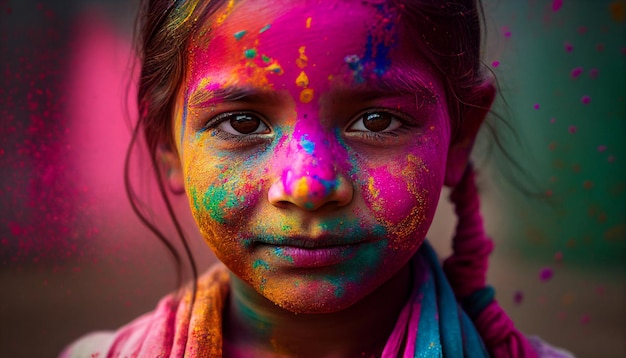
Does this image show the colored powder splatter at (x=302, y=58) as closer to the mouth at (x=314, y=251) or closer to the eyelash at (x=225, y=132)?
the eyelash at (x=225, y=132)

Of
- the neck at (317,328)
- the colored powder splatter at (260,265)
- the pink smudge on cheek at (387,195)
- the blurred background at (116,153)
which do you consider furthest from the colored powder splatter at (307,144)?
the blurred background at (116,153)

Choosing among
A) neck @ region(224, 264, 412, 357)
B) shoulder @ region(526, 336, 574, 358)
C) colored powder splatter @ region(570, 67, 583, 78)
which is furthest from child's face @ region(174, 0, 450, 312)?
colored powder splatter @ region(570, 67, 583, 78)

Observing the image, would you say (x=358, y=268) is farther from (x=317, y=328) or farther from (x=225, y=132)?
(x=225, y=132)

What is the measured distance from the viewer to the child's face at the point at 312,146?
90 cm

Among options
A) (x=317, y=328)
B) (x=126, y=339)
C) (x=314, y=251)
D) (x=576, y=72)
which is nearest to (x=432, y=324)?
(x=317, y=328)

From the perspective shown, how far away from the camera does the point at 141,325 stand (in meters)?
1.30

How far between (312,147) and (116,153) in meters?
0.91

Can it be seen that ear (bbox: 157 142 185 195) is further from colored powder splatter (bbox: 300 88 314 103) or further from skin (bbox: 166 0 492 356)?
colored powder splatter (bbox: 300 88 314 103)

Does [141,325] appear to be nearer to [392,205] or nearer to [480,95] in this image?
[392,205]

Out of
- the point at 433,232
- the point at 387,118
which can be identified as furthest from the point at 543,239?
the point at 387,118

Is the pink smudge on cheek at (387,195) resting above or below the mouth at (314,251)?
above

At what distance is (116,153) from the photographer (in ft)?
5.34

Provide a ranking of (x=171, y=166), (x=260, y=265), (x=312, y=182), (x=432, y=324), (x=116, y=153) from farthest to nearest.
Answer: (x=116, y=153) → (x=171, y=166) → (x=432, y=324) → (x=260, y=265) → (x=312, y=182)

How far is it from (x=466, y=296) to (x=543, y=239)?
877 mm
